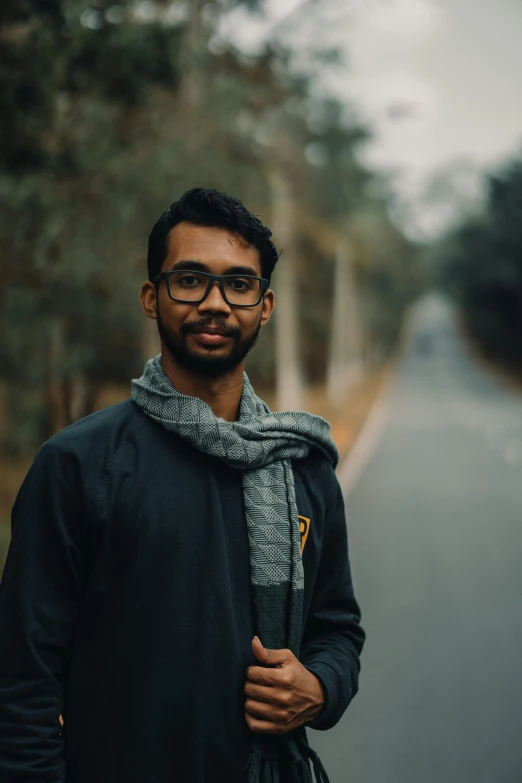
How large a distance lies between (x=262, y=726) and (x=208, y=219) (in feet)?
3.45

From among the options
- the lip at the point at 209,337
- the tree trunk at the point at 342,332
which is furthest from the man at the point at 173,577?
the tree trunk at the point at 342,332

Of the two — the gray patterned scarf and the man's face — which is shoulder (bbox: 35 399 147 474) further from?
the man's face

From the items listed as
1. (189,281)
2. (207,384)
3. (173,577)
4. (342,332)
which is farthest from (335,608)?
(342,332)

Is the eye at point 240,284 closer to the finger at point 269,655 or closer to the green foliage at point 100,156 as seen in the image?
the finger at point 269,655

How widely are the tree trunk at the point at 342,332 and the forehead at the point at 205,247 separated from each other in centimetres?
2094

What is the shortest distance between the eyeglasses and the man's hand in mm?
707

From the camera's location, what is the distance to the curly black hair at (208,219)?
67.4 inches

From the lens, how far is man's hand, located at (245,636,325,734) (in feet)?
5.32

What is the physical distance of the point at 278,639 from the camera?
1.70 meters

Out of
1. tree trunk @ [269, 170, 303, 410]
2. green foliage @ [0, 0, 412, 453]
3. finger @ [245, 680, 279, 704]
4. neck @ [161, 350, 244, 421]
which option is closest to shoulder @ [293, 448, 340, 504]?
neck @ [161, 350, 244, 421]

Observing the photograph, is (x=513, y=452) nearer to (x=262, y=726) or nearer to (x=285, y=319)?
(x=285, y=319)

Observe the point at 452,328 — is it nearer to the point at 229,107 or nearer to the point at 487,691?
the point at 229,107

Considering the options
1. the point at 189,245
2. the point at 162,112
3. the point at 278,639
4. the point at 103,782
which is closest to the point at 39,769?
the point at 103,782

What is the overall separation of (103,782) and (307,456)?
0.81 m
